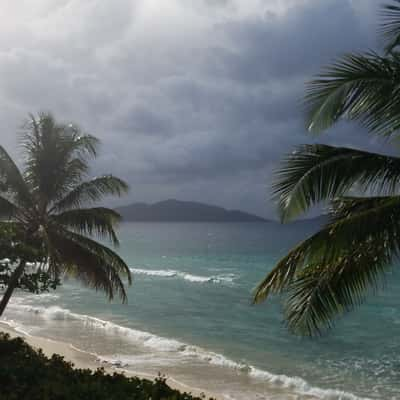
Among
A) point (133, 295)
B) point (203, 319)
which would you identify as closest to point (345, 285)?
point (203, 319)

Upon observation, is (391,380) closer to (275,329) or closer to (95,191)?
(275,329)

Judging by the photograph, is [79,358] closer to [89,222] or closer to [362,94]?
[89,222]

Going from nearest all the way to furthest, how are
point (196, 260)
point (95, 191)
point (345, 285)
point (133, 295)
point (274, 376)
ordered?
point (345, 285)
point (95, 191)
point (274, 376)
point (133, 295)
point (196, 260)

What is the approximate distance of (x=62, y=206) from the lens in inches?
474

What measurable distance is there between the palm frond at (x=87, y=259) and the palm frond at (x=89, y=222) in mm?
232

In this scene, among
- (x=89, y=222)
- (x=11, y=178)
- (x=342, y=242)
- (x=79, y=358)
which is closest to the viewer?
(x=342, y=242)

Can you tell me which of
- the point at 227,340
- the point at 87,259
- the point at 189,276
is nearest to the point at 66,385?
the point at 87,259

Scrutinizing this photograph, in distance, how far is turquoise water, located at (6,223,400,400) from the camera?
14.0m

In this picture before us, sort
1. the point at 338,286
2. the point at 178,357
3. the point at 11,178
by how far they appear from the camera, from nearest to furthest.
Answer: the point at 338,286, the point at 11,178, the point at 178,357

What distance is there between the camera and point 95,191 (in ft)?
40.2

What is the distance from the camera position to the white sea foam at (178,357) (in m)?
13.4

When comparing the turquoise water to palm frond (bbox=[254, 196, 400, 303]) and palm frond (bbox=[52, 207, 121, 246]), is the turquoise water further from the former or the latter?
palm frond (bbox=[254, 196, 400, 303])

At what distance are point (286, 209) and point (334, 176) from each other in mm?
698

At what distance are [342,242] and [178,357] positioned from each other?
12984mm
